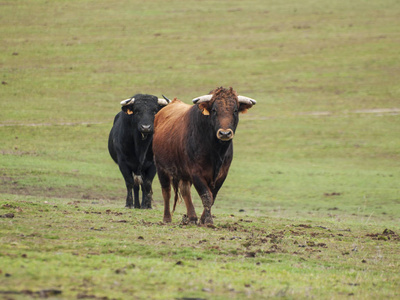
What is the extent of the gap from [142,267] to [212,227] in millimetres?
4097

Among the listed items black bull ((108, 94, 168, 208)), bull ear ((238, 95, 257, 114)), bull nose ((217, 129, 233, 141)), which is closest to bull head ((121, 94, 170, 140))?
black bull ((108, 94, 168, 208))

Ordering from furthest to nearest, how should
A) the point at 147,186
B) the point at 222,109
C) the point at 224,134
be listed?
the point at 147,186
the point at 222,109
the point at 224,134

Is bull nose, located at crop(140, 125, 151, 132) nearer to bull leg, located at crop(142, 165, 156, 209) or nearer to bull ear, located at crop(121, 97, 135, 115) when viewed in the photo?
bull ear, located at crop(121, 97, 135, 115)

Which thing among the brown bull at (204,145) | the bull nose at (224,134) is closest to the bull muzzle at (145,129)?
the brown bull at (204,145)

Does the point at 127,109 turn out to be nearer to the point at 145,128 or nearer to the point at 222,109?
the point at 145,128

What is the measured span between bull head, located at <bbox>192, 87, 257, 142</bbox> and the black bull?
3.94 metres

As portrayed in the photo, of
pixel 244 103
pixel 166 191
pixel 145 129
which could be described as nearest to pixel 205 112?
pixel 244 103

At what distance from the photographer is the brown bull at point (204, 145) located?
11336 mm

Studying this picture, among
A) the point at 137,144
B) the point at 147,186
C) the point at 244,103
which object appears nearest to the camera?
the point at 244,103

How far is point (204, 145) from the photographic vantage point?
1151cm

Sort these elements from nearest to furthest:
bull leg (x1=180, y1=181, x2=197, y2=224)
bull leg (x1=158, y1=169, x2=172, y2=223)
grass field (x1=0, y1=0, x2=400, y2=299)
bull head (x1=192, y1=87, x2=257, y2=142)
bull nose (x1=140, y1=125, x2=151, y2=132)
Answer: grass field (x1=0, y1=0, x2=400, y2=299)
bull head (x1=192, y1=87, x2=257, y2=142)
bull leg (x1=180, y1=181, x2=197, y2=224)
bull leg (x1=158, y1=169, x2=172, y2=223)
bull nose (x1=140, y1=125, x2=151, y2=132)

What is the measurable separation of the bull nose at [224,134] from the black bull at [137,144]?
4.46 m

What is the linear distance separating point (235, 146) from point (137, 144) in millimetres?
16759

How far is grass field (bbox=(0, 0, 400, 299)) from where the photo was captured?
763cm
